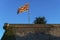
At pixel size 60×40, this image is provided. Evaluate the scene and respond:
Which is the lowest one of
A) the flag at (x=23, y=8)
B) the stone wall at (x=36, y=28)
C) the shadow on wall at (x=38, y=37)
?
the shadow on wall at (x=38, y=37)

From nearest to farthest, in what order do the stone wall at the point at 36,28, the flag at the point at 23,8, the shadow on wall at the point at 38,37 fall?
the shadow on wall at the point at 38,37 < the stone wall at the point at 36,28 < the flag at the point at 23,8

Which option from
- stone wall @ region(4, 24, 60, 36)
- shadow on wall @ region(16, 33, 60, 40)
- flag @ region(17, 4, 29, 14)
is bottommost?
shadow on wall @ region(16, 33, 60, 40)

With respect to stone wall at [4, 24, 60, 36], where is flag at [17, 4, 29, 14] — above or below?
above

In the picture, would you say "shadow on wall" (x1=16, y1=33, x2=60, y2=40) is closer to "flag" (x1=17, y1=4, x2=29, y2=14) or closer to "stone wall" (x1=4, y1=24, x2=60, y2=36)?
"stone wall" (x1=4, y1=24, x2=60, y2=36)

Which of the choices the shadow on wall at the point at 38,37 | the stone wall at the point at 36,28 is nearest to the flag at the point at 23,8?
the stone wall at the point at 36,28

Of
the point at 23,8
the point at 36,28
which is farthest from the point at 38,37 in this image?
the point at 23,8

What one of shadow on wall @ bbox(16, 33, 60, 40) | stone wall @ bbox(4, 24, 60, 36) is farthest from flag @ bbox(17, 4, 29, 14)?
shadow on wall @ bbox(16, 33, 60, 40)

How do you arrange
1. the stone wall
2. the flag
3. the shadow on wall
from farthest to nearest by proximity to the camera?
the flag, the stone wall, the shadow on wall

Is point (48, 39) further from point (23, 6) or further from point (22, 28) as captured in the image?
point (23, 6)

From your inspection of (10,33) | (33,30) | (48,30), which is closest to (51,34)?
(48,30)

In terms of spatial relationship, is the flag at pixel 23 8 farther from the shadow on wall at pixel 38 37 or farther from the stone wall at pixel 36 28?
the shadow on wall at pixel 38 37

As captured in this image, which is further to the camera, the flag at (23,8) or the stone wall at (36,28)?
the flag at (23,8)

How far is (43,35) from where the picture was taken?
23.6 meters

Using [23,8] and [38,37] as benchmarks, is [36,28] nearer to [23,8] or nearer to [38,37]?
[38,37]
